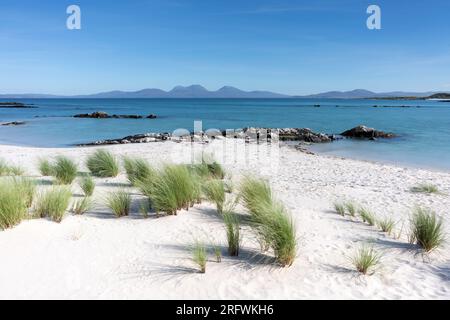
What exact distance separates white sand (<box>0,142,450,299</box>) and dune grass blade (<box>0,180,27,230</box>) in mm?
159

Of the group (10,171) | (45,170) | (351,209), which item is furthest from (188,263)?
(10,171)

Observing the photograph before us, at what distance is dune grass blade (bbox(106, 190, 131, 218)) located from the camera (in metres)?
6.44

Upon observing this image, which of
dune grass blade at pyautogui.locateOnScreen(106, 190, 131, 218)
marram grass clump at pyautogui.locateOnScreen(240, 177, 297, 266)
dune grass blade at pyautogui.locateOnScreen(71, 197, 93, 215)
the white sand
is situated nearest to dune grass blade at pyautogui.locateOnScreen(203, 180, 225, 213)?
the white sand

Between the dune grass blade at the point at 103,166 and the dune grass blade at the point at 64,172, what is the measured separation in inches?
32.3

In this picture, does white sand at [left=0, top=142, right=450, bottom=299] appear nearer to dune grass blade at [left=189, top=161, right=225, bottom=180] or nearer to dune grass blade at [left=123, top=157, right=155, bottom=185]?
dune grass blade at [left=123, top=157, right=155, bottom=185]

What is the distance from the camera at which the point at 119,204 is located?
6.48 metres

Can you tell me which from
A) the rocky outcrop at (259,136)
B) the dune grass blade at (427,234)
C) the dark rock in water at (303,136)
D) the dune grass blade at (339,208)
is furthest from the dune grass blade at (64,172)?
the dark rock in water at (303,136)

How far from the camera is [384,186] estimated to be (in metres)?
10.1

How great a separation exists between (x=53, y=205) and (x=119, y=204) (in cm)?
111

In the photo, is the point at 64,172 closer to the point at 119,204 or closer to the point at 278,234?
the point at 119,204

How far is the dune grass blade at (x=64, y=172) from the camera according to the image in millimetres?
8859

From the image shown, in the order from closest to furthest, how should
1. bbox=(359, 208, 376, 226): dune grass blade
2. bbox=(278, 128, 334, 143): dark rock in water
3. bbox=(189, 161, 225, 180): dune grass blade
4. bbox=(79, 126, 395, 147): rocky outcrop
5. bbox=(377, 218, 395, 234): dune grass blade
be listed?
bbox=(377, 218, 395, 234): dune grass blade
bbox=(359, 208, 376, 226): dune grass blade
bbox=(189, 161, 225, 180): dune grass blade
bbox=(79, 126, 395, 147): rocky outcrop
bbox=(278, 128, 334, 143): dark rock in water
